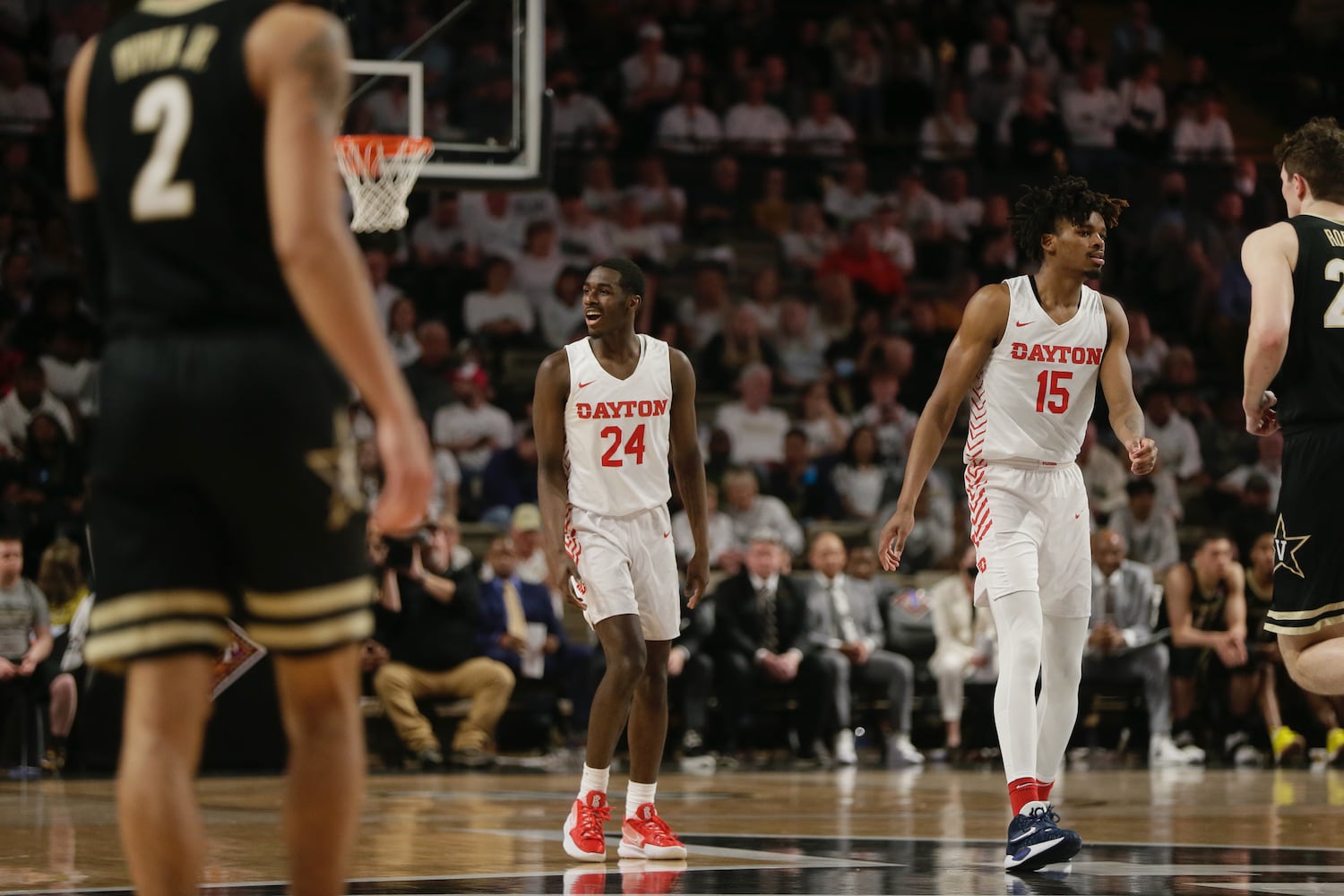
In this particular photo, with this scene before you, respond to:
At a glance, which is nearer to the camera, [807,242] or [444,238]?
[444,238]

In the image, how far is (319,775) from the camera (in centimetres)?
359

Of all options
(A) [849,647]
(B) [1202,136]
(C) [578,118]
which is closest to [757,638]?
(A) [849,647]

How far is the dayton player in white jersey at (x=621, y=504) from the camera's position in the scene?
7.21m

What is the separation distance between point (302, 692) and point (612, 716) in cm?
364

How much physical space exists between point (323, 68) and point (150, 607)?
1.05 metres

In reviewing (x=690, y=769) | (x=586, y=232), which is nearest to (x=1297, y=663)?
(x=690, y=769)

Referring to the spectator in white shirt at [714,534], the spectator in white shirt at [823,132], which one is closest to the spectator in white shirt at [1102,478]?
the spectator in white shirt at [714,534]

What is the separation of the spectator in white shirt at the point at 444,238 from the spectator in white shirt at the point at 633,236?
1.41 meters

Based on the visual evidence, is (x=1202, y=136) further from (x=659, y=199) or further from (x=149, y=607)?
(x=149, y=607)

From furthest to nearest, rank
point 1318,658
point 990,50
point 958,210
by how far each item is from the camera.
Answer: point 990,50 < point 958,210 < point 1318,658

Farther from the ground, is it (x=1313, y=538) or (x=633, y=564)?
(x=1313, y=538)

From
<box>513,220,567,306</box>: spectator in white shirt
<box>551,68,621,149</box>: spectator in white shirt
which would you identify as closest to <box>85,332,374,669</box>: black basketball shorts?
<box>513,220,567,306</box>: spectator in white shirt

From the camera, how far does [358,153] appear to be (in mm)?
10906

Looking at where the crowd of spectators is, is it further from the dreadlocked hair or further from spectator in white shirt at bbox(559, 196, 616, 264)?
the dreadlocked hair
